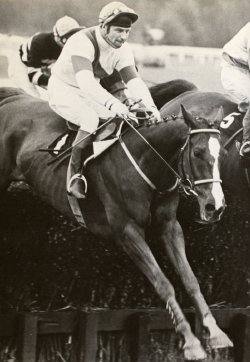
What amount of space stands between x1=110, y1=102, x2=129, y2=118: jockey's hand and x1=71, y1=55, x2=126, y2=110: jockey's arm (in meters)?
0.02

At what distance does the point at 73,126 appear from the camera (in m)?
4.07

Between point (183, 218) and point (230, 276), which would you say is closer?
point (183, 218)

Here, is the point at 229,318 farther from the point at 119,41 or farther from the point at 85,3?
the point at 85,3

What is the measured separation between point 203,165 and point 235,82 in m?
1.03

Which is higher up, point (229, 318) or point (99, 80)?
point (99, 80)

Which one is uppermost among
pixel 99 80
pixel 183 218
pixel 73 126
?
pixel 99 80

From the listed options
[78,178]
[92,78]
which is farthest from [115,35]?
[78,178]

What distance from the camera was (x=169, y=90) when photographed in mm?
4430

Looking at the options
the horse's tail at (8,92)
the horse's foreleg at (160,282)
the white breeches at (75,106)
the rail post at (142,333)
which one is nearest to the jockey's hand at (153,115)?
the white breeches at (75,106)

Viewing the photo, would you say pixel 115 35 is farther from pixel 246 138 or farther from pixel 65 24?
pixel 246 138

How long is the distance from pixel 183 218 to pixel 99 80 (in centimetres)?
93

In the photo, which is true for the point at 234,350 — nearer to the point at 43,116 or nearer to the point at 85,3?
the point at 43,116

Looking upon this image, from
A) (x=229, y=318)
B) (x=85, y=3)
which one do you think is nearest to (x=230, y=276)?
(x=229, y=318)

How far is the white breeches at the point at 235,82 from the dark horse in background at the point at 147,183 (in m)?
0.55
